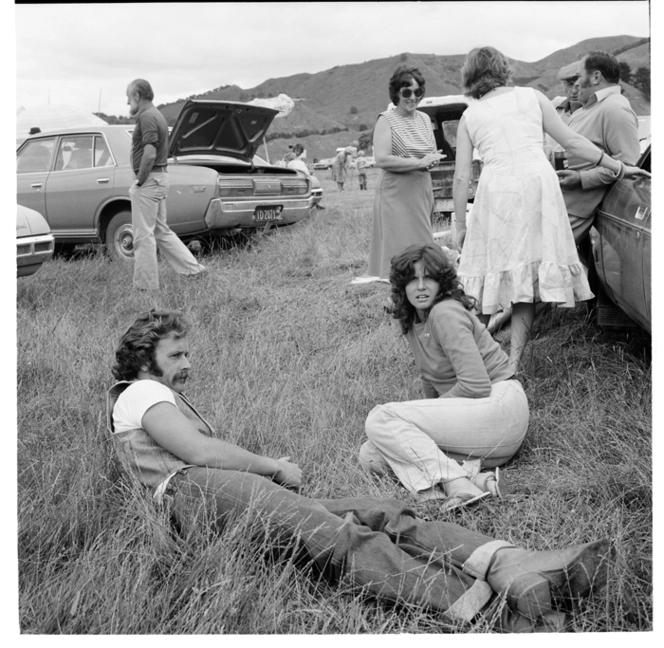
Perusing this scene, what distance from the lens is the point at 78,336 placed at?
519 cm

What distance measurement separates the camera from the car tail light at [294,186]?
352 inches

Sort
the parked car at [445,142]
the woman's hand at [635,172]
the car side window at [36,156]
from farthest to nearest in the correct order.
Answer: the parked car at [445,142]
the car side window at [36,156]
the woman's hand at [635,172]

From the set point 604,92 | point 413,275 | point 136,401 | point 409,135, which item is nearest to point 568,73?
point 409,135

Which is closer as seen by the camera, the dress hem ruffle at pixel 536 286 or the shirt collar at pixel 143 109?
the dress hem ruffle at pixel 536 286

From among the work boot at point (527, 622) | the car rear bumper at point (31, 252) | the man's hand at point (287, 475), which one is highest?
the car rear bumper at point (31, 252)

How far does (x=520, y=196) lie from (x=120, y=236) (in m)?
5.04

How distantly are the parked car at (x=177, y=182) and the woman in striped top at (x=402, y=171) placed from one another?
258cm

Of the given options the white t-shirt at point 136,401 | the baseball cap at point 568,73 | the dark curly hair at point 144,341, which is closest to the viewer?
the white t-shirt at point 136,401

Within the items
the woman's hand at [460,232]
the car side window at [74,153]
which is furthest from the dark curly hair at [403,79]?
the car side window at [74,153]

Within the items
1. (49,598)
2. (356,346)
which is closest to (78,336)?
(356,346)

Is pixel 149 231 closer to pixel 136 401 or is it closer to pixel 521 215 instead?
pixel 521 215

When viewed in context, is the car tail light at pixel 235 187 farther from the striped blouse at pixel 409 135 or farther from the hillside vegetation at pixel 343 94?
the hillside vegetation at pixel 343 94

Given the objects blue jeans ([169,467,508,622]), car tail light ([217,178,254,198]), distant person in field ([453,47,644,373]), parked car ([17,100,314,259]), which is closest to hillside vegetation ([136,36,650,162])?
parked car ([17,100,314,259])

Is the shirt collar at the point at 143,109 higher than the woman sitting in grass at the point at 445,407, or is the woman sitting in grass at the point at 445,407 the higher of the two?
the shirt collar at the point at 143,109
